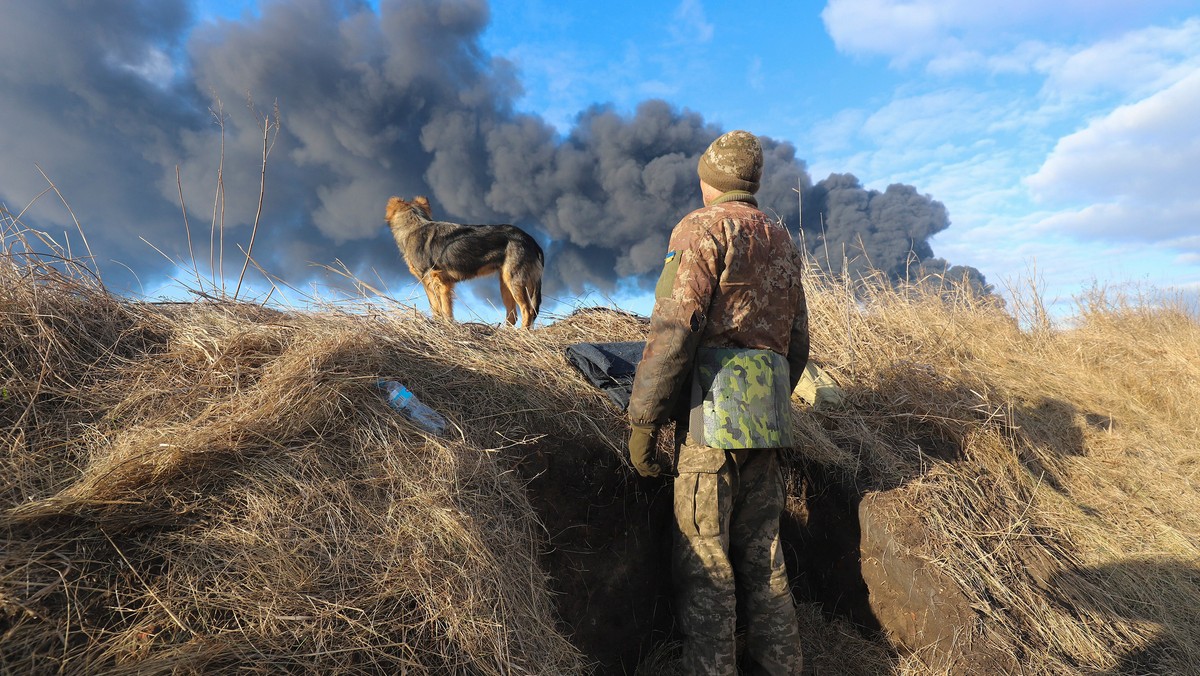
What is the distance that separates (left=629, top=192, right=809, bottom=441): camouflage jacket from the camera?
9.43 feet

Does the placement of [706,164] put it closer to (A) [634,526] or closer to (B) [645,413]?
(B) [645,413]

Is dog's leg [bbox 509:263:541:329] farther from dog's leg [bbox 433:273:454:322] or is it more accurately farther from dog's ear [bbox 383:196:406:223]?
dog's ear [bbox 383:196:406:223]

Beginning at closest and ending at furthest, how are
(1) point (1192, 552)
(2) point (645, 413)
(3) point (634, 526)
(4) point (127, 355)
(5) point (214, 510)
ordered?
(5) point (214, 510) < (2) point (645, 413) < (4) point (127, 355) < (3) point (634, 526) < (1) point (1192, 552)

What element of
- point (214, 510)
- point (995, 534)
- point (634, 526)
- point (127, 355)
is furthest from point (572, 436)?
point (995, 534)

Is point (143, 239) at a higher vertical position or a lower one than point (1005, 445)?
higher

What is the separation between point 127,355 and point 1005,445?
18.6 feet

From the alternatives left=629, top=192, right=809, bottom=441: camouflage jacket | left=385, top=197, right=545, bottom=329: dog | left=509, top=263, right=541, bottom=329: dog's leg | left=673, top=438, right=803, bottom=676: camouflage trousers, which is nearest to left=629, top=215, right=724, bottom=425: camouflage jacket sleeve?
left=629, top=192, right=809, bottom=441: camouflage jacket

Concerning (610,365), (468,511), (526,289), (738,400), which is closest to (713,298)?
(738,400)

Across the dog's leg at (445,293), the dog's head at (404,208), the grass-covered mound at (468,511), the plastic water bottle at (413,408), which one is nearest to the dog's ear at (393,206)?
the dog's head at (404,208)

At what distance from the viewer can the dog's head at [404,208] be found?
10.1 meters

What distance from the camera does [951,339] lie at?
6.09 meters

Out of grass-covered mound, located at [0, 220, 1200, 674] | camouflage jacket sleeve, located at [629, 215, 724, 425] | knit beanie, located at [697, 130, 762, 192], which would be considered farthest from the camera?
knit beanie, located at [697, 130, 762, 192]

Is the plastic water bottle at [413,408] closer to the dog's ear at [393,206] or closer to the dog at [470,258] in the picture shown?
the dog at [470,258]

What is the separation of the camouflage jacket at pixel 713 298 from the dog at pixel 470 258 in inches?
252
